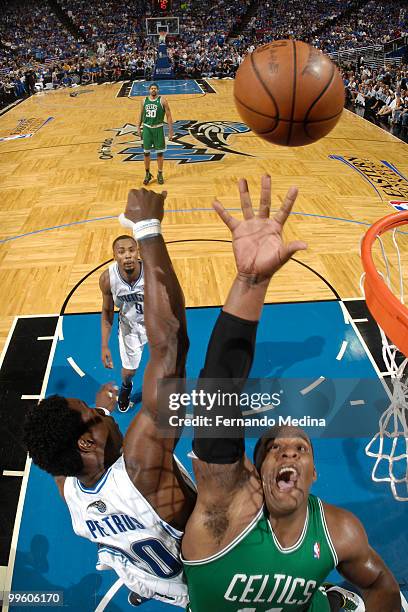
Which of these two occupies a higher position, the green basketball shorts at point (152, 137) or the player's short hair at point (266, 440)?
the green basketball shorts at point (152, 137)

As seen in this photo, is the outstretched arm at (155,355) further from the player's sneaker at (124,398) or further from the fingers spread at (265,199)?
the player's sneaker at (124,398)

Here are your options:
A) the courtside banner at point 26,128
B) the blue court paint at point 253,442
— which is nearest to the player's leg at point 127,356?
the blue court paint at point 253,442

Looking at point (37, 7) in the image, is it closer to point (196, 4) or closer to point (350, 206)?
point (196, 4)

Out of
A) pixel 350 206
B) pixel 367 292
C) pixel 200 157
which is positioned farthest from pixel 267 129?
pixel 200 157

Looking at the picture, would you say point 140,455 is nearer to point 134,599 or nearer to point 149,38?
point 134,599

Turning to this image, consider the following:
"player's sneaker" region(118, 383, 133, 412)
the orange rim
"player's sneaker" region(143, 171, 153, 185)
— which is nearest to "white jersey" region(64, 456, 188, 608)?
the orange rim

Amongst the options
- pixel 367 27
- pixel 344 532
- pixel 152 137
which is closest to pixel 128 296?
pixel 344 532

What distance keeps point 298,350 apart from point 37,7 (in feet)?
118

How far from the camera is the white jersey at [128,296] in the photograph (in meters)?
3.97

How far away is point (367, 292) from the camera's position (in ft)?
9.56

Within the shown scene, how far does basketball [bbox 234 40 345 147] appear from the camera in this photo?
110 inches

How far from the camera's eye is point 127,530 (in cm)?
183

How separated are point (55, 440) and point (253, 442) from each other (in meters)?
2.56

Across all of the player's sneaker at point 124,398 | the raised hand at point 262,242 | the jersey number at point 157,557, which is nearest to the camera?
the raised hand at point 262,242
